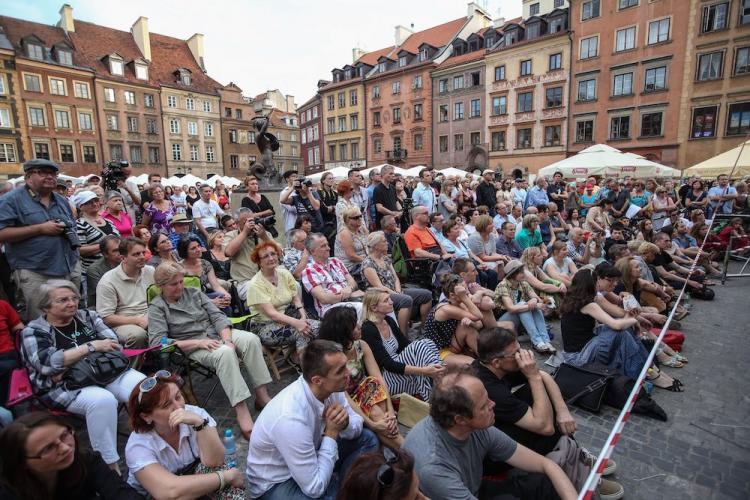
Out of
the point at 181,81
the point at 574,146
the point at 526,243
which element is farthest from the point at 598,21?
the point at 181,81

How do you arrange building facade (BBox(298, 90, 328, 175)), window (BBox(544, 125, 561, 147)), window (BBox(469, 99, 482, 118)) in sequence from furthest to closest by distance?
1. building facade (BBox(298, 90, 328, 175))
2. window (BBox(469, 99, 482, 118))
3. window (BBox(544, 125, 561, 147))

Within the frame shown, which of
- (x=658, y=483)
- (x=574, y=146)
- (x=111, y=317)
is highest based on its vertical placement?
(x=574, y=146)

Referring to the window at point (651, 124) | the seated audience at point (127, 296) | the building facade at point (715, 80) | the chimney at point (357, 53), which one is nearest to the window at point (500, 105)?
the window at point (651, 124)

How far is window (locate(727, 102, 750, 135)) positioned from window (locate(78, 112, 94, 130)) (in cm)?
4825

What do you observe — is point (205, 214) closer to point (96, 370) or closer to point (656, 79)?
point (96, 370)

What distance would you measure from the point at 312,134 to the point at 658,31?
123 feet

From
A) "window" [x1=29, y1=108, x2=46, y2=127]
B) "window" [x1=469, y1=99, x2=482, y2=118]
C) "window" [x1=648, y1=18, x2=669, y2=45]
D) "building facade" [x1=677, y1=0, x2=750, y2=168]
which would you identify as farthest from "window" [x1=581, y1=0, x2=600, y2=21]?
"window" [x1=29, y1=108, x2=46, y2=127]

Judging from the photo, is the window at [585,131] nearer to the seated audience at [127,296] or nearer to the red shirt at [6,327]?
the seated audience at [127,296]

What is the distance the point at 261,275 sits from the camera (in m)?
4.57

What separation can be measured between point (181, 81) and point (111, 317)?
4593 centimetres

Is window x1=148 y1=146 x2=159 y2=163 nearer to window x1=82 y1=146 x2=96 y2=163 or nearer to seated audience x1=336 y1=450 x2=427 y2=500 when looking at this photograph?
window x1=82 y1=146 x2=96 y2=163

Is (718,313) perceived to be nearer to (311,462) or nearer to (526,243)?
(526,243)

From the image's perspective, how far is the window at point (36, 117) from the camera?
33.2m

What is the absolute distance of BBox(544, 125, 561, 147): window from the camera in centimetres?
3103
